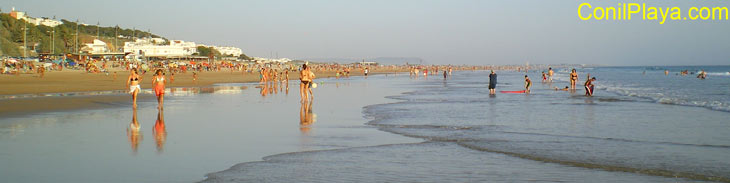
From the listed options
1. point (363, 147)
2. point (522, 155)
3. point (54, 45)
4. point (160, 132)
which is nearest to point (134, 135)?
point (160, 132)

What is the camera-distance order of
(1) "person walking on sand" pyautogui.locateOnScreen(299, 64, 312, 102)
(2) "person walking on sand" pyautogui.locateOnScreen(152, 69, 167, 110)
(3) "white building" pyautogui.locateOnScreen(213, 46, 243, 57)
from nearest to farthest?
(2) "person walking on sand" pyautogui.locateOnScreen(152, 69, 167, 110), (1) "person walking on sand" pyautogui.locateOnScreen(299, 64, 312, 102), (3) "white building" pyautogui.locateOnScreen(213, 46, 243, 57)

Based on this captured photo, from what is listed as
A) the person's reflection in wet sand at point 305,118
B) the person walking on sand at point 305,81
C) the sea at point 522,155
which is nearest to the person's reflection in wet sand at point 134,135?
the sea at point 522,155

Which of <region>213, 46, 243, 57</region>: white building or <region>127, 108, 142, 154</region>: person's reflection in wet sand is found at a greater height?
<region>213, 46, 243, 57</region>: white building

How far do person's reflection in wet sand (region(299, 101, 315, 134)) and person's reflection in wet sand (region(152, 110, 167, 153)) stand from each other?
2.35 m

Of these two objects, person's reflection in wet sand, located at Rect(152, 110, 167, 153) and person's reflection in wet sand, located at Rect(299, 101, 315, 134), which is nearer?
person's reflection in wet sand, located at Rect(152, 110, 167, 153)

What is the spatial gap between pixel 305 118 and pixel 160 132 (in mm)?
3756

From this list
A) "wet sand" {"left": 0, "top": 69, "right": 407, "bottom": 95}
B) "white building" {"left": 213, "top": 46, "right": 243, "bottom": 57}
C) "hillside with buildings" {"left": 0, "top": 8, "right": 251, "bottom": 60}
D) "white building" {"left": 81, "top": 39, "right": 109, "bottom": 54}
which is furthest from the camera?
"white building" {"left": 213, "top": 46, "right": 243, "bottom": 57}

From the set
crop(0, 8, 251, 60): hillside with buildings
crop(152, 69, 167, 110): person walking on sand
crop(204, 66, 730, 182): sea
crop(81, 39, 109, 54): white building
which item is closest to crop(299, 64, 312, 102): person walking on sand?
crop(152, 69, 167, 110): person walking on sand

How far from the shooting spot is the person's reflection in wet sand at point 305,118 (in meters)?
11.3

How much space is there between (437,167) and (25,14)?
5633 inches

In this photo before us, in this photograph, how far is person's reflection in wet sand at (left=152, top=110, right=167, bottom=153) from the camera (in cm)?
859

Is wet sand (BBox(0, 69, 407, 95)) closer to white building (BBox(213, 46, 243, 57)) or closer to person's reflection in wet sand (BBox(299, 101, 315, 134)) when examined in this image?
person's reflection in wet sand (BBox(299, 101, 315, 134))

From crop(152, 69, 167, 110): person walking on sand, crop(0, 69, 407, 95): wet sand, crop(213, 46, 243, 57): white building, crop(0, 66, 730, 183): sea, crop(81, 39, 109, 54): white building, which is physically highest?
crop(213, 46, 243, 57): white building

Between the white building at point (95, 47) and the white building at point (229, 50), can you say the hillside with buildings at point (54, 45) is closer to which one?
the white building at point (95, 47)
